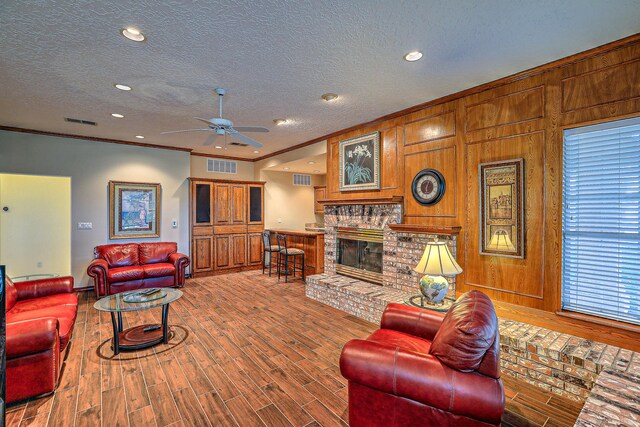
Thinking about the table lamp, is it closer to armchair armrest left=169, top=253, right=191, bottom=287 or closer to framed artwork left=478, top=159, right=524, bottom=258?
framed artwork left=478, top=159, right=524, bottom=258

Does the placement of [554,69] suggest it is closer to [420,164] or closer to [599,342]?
[420,164]

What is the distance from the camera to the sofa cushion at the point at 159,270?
527 cm

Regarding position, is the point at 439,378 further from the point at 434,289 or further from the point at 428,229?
the point at 428,229

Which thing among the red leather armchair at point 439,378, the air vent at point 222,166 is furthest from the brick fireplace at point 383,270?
the air vent at point 222,166

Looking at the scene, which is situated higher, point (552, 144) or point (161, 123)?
point (161, 123)

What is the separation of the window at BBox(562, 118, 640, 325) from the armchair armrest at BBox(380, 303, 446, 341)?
143 cm

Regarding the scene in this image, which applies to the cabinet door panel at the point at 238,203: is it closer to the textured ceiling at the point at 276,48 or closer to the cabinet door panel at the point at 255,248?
the cabinet door panel at the point at 255,248

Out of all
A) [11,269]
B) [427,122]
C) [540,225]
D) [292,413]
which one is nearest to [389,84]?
[427,122]

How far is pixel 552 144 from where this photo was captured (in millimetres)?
2820

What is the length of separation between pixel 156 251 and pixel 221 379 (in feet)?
13.4

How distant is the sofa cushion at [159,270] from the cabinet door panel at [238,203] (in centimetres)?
192

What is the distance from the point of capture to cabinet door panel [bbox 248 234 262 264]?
734cm

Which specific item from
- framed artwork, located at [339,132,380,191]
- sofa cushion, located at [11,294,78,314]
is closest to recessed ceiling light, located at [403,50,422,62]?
framed artwork, located at [339,132,380,191]

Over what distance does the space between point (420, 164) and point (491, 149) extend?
0.90 m
